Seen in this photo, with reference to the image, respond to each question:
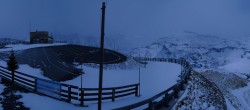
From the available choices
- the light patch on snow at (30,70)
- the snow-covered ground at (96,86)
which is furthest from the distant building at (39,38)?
the light patch on snow at (30,70)

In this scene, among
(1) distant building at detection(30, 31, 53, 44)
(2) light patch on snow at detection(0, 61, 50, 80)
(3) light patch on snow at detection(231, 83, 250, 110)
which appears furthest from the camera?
(1) distant building at detection(30, 31, 53, 44)

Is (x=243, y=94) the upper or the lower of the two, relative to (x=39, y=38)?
lower

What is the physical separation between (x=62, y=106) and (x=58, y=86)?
1938mm

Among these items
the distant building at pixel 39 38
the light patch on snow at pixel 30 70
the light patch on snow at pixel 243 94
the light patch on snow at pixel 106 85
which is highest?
the distant building at pixel 39 38

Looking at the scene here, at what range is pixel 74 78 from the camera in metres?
36.9

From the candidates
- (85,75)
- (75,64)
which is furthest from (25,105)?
(75,64)

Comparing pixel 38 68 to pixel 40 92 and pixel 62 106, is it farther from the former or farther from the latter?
pixel 62 106

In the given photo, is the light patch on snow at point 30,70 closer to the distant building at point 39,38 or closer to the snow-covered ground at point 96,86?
the snow-covered ground at point 96,86

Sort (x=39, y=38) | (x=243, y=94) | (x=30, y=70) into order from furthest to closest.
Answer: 1. (x=39, y=38)
2. (x=243, y=94)
3. (x=30, y=70)

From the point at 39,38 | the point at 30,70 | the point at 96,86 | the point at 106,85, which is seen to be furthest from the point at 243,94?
the point at 39,38

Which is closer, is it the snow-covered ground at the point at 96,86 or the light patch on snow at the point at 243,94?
the snow-covered ground at the point at 96,86

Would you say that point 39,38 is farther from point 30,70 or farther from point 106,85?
point 106,85

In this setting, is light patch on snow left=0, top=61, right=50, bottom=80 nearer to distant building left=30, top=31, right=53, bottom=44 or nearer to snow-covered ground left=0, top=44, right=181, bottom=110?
snow-covered ground left=0, top=44, right=181, bottom=110

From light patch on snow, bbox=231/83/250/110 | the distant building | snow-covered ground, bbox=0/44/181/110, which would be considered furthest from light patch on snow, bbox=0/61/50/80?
the distant building
